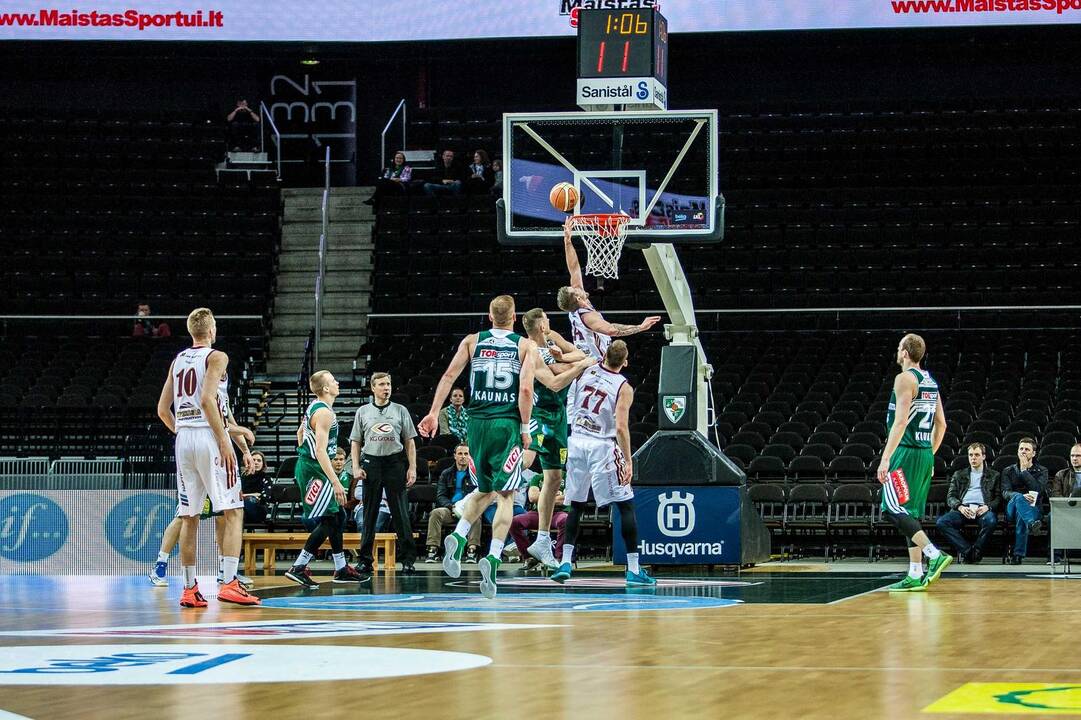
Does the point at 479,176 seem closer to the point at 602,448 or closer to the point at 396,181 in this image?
the point at 396,181

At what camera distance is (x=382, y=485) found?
13.3m

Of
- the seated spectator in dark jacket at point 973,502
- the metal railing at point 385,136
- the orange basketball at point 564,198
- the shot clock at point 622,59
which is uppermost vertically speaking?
the metal railing at point 385,136

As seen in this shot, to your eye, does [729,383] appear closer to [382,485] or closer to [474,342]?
[382,485]

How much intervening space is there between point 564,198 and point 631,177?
1.97ft

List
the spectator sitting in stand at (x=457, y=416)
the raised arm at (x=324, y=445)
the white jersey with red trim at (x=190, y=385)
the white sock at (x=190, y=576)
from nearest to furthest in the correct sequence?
the white jersey with red trim at (x=190, y=385), the white sock at (x=190, y=576), the raised arm at (x=324, y=445), the spectator sitting in stand at (x=457, y=416)

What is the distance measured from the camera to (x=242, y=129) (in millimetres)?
28062

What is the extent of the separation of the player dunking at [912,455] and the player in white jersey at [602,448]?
71.8 inches

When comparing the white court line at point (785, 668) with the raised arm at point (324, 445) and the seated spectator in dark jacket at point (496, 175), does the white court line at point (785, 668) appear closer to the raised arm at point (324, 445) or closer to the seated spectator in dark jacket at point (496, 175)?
the raised arm at point (324, 445)

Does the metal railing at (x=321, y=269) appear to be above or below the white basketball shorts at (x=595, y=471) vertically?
above

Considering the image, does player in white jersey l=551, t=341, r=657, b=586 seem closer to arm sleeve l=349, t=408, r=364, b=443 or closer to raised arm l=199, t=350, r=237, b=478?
arm sleeve l=349, t=408, r=364, b=443

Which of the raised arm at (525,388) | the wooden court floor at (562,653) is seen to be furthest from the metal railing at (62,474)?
the raised arm at (525,388)

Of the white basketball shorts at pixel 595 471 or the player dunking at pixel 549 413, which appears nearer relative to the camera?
the player dunking at pixel 549 413

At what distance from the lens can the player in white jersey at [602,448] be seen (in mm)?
11242

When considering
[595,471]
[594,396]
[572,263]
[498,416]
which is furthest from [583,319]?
[498,416]
